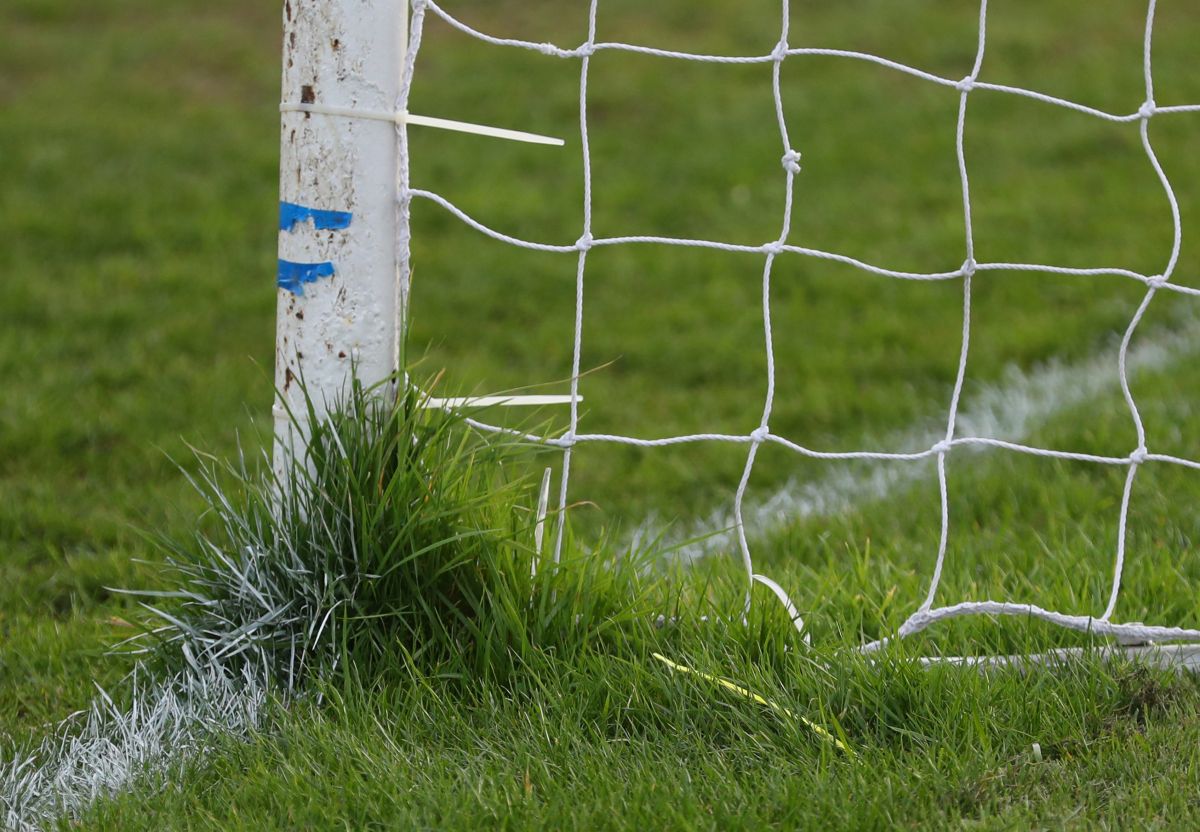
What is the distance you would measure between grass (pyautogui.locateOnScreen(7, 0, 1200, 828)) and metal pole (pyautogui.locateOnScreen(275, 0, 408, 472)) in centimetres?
54

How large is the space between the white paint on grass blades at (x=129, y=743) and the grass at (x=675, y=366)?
58 mm

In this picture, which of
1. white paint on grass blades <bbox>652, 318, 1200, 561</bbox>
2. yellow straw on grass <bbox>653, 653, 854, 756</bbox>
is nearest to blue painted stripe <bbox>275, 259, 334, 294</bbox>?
yellow straw on grass <bbox>653, 653, 854, 756</bbox>

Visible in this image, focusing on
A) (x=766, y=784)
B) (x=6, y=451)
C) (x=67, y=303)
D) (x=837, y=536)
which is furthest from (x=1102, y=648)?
(x=67, y=303)

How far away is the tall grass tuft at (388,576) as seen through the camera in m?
2.10

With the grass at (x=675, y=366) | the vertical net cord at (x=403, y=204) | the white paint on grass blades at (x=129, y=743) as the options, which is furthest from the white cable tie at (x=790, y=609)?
the white paint on grass blades at (x=129, y=743)

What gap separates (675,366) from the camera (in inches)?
183

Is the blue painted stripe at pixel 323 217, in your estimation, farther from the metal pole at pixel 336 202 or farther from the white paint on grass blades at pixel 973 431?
the white paint on grass blades at pixel 973 431

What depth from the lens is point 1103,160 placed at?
646 centimetres

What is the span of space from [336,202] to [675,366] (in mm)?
2626

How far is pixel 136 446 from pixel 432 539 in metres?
1.93

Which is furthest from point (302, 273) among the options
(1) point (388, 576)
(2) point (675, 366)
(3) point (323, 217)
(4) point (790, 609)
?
(2) point (675, 366)

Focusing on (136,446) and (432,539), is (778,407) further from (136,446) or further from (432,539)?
(432,539)

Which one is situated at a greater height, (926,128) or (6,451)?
(926,128)

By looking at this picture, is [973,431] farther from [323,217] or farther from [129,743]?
[129,743]
